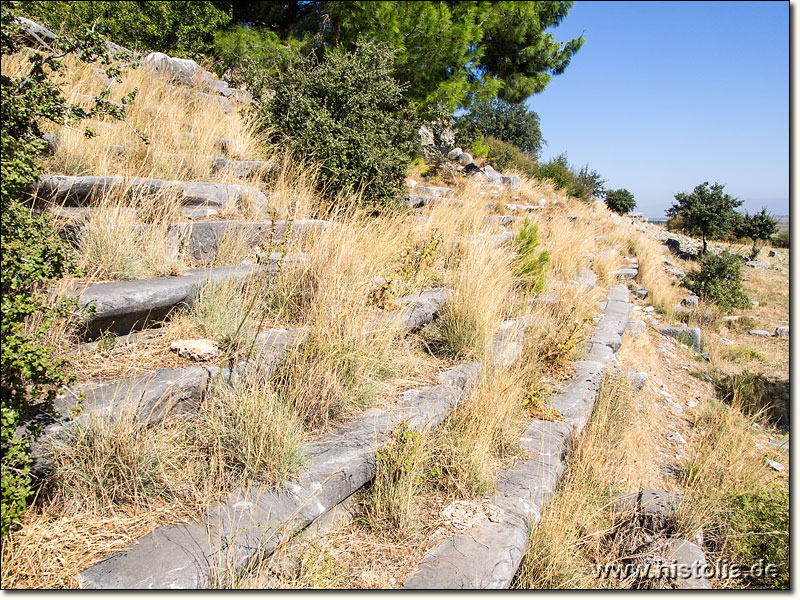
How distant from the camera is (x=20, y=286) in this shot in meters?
2.07

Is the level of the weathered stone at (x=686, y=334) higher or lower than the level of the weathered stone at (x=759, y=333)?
lower

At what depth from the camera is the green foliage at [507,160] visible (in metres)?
15.0

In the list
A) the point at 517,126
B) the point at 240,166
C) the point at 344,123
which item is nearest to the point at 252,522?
the point at 240,166

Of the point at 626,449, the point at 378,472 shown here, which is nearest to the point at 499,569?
the point at 378,472

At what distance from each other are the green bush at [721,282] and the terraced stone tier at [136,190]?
8.84 meters

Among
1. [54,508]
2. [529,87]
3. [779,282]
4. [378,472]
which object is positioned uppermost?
[529,87]

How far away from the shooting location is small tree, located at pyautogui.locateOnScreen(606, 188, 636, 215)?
903 inches

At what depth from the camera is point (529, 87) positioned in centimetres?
1391

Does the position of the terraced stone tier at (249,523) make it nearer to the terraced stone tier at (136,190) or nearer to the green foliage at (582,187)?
the terraced stone tier at (136,190)

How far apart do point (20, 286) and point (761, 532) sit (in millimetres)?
4086

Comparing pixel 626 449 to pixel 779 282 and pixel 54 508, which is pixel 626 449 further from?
pixel 779 282

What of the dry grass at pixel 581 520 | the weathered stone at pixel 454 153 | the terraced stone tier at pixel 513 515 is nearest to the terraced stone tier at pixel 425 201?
the terraced stone tier at pixel 513 515

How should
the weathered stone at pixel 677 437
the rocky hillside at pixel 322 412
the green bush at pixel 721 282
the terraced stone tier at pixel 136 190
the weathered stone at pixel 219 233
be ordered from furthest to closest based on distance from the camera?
1. the green bush at pixel 721 282
2. the weathered stone at pixel 677 437
3. the weathered stone at pixel 219 233
4. the terraced stone tier at pixel 136 190
5. the rocky hillside at pixel 322 412

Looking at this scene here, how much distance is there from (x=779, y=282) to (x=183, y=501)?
16.0m
